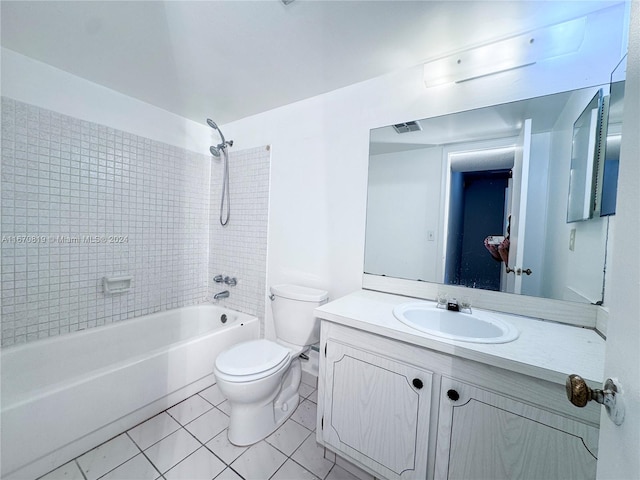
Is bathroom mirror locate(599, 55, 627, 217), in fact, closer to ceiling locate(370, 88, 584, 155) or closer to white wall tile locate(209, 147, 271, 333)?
ceiling locate(370, 88, 584, 155)

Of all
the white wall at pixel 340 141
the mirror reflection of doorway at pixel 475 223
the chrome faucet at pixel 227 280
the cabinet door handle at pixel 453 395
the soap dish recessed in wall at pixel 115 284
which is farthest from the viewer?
the chrome faucet at pixel 227 280

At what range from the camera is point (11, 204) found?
1.51 metres

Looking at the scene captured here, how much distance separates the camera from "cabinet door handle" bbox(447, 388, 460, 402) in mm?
905

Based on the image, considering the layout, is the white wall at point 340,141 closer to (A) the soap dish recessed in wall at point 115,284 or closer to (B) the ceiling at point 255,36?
(B) the ceiling at point 255,36

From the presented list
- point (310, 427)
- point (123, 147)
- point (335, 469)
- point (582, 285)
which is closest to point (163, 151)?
point (123, 147)

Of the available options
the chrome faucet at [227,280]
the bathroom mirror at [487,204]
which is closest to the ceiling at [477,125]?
the bathroom mirror at [487,204]

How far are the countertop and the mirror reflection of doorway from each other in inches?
7.7

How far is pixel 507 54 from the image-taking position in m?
1.22

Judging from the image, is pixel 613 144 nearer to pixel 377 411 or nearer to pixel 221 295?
pixel 377 411

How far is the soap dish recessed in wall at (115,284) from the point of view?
188 centimetres

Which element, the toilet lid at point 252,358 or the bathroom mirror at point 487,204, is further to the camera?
the toilet lid at point 252,358

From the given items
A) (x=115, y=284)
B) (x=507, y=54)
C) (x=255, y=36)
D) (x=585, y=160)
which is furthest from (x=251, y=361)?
(x=507, y=54)

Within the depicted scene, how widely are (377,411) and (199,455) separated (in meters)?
1.00

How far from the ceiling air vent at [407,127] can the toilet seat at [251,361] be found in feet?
5.10
